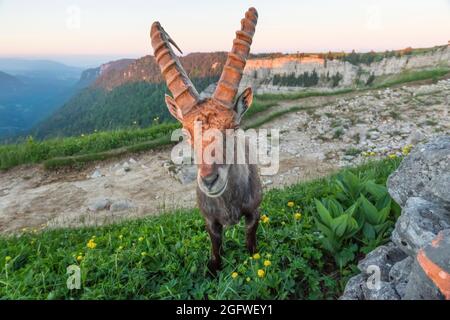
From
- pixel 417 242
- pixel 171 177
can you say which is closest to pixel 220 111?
pixel 417 242

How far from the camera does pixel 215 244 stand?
15.8 ft

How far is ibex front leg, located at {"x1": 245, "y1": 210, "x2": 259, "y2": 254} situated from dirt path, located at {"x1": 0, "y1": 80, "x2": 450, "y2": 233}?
12.7ft

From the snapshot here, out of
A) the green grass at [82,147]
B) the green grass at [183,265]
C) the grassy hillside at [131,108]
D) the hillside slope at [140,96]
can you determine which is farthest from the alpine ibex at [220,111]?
the grassy hillside at [131,108]

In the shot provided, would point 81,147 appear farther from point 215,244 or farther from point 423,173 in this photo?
point 423,173

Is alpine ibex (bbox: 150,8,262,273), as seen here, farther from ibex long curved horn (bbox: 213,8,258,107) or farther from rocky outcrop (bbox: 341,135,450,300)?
rocky outcrop (bbox: 341,135,450,300)

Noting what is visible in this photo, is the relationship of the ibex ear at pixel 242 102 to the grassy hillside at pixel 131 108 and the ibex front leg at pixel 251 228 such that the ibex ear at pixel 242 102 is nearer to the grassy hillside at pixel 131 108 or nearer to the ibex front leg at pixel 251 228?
the ibex front leg at pixel 251 228

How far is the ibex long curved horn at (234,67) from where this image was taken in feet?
12.5

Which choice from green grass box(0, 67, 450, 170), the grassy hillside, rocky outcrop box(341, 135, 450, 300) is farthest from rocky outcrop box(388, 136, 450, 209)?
the grassy hillside

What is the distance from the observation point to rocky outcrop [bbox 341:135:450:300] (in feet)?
8.99

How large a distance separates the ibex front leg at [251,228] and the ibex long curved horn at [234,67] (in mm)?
1828
